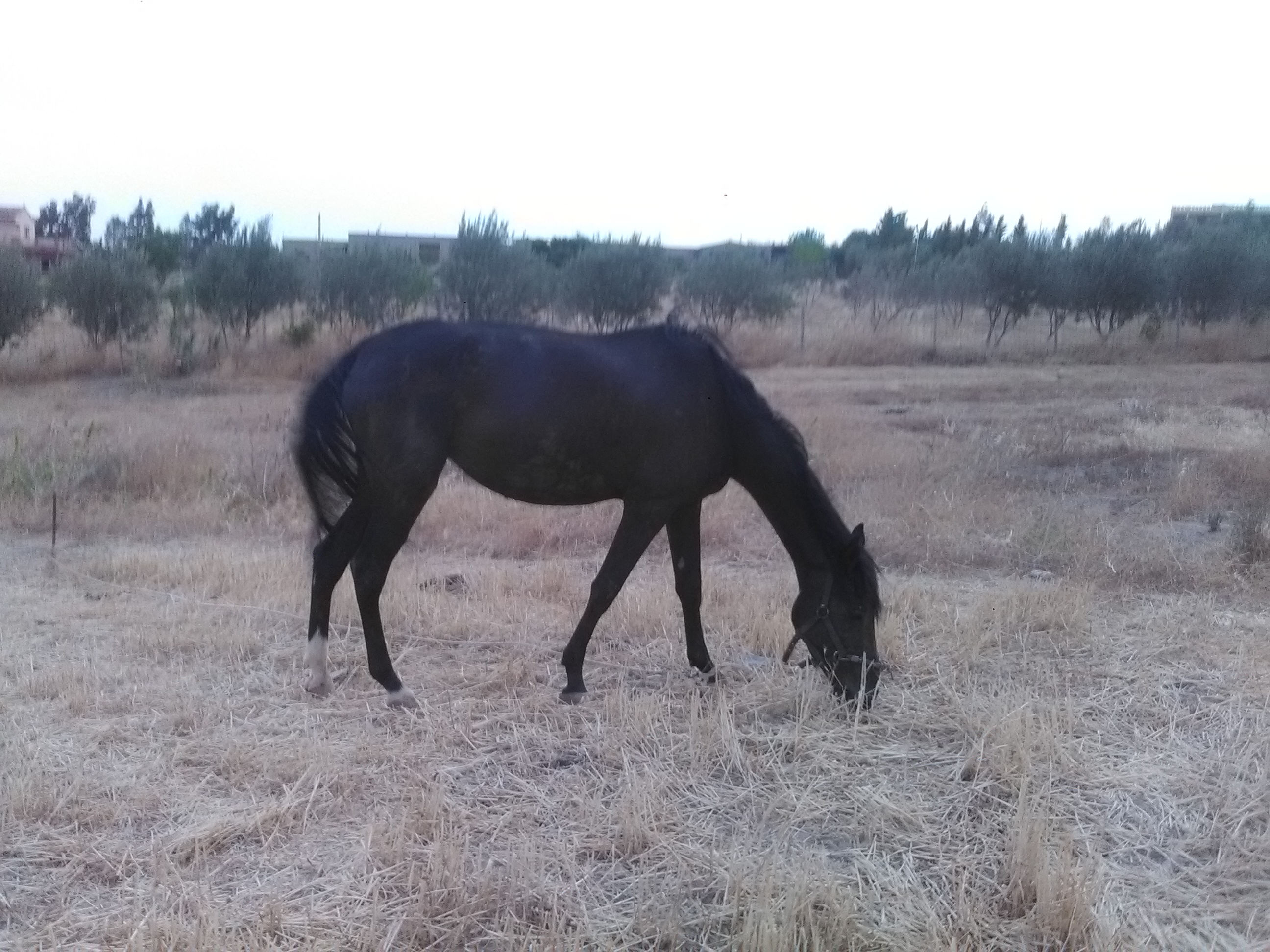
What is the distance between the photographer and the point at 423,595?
6.85m

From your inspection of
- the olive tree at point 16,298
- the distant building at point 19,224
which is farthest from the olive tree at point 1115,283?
the distant building at point 19,224

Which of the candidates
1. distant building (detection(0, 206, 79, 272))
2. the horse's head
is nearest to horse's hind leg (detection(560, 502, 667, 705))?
the horse's head

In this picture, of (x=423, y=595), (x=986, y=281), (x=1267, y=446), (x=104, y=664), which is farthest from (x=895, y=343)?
(x=104, y=664)

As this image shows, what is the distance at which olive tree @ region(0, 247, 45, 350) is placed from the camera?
19516 mm

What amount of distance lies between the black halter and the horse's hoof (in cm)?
191

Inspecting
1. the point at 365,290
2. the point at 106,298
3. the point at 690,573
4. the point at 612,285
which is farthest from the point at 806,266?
the point at 690,573

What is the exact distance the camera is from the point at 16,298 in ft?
64.5

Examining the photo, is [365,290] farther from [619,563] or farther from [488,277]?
[619,563]

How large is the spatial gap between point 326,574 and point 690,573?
196 cm

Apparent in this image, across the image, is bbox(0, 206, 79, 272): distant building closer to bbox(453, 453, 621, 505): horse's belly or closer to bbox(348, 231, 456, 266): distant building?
bbox(348, 231, 456, 266): distant building

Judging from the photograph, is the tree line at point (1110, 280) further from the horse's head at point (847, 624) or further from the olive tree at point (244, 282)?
the horse's head at point (847, 624)

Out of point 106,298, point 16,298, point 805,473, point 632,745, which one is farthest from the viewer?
point 106,298

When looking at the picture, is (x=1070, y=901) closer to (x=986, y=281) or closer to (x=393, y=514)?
(x=393, y=514)

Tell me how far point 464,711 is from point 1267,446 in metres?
10.8
